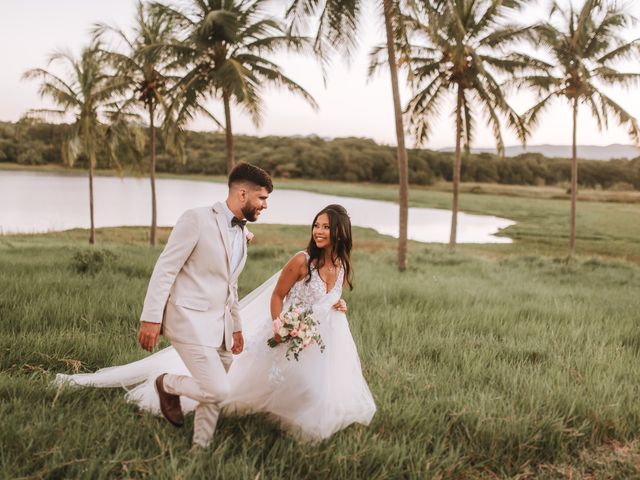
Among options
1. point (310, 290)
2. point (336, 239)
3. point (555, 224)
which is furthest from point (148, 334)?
point (555, 224)

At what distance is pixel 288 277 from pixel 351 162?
96.8m

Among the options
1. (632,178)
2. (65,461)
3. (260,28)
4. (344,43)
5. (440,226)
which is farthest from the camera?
(632,178)

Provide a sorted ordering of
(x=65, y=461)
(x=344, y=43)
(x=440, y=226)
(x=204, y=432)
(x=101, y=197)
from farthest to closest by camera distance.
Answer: (x=101, y=197)
(x=440, y=226)
(x=344, y=43)
(x=204, y=432)
(x=65, y=461)

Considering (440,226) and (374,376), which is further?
(440,226)

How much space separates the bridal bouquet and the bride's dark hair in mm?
507

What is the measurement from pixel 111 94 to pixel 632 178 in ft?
256

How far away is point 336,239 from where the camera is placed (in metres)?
3.46

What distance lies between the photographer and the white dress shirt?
3.01 metres

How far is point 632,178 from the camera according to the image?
73.8 meters

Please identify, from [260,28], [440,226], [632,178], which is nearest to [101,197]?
[440,226]

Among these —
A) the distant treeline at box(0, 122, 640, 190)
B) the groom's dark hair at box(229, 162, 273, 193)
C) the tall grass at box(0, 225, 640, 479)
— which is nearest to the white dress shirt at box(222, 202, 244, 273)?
the groom's dark hair at box(229, 162, 273, 193)

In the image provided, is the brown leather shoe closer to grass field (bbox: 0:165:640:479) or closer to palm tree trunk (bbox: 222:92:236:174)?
grass field (bbox: 0:165:640:479)

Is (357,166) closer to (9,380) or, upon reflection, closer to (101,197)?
(101,197)

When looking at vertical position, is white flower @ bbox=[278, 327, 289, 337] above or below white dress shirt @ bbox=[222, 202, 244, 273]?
below
